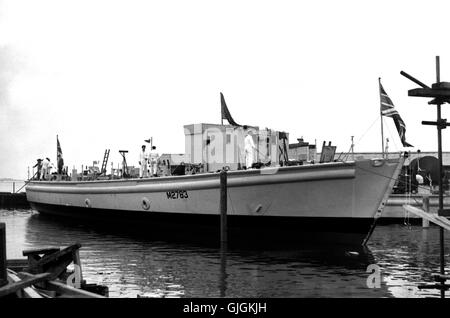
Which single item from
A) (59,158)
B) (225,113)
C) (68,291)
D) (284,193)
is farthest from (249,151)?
(59,158)

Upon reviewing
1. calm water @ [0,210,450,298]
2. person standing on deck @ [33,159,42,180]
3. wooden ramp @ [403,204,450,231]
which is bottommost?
calm water @ [0,210,450,298]

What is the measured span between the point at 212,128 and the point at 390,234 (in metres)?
9.74

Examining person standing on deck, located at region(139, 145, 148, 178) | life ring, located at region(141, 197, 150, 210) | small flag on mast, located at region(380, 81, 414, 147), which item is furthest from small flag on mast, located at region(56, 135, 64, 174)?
small flag on mast, located at region(380, 81, 414, 147)

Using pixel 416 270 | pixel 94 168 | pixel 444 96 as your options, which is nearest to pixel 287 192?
pixel 416 270

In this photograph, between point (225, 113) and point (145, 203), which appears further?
point (225, 113)

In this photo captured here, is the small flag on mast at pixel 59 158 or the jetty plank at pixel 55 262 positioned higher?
the small flag on mast at pixel 59 158

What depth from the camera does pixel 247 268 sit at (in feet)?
49.0

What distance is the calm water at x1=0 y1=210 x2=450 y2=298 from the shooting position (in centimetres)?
1220

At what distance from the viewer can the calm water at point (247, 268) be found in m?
12.2

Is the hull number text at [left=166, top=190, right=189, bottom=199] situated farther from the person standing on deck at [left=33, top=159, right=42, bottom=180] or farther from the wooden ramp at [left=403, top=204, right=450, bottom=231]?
the person standing on deck at [left=33, top=159, right=42, bottom=180]

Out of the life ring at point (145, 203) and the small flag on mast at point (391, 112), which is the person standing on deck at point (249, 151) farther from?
the life ring at point (145, 203)

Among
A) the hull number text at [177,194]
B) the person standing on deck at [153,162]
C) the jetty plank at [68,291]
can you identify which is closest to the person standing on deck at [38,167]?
the person standing on deck at [153,162]

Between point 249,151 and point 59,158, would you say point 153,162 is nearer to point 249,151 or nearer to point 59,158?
point 249,151
